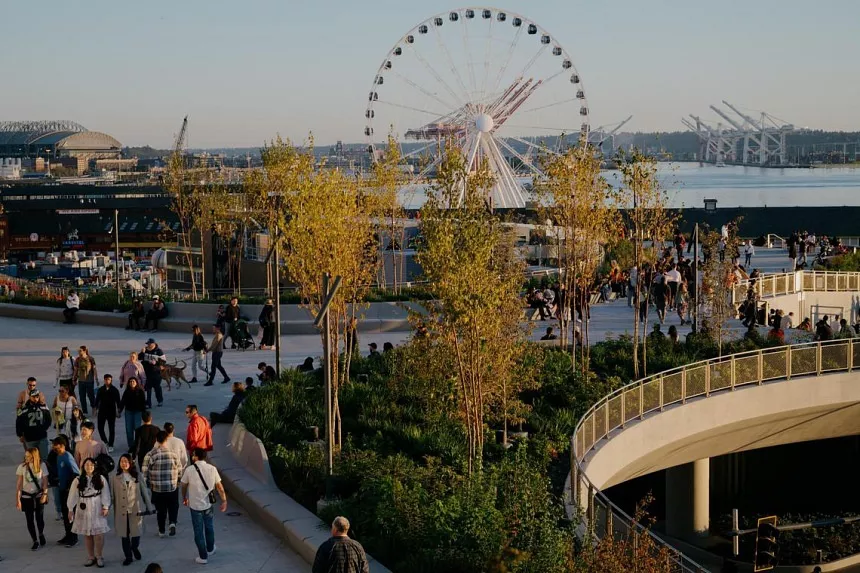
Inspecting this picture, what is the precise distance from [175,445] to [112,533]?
1.22m

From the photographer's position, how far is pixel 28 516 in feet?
39.6

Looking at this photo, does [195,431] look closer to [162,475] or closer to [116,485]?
[162,475]

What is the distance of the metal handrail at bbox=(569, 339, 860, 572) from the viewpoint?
54.0ft

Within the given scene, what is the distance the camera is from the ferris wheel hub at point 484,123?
58.0 metres

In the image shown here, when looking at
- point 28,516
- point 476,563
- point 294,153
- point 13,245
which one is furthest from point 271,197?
point 13,245

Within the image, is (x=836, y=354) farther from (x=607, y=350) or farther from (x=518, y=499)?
(x=518, y=499)

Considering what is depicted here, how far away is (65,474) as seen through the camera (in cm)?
1215

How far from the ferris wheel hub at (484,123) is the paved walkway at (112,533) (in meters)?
33.0

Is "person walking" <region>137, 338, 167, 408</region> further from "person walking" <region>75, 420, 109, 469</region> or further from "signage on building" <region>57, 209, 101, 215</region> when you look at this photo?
"signage on building" <region>57, 209, 101, 215</region>

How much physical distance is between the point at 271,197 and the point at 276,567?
67.3 feet

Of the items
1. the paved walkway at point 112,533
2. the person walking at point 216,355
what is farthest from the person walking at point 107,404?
the person walking at point 216,355

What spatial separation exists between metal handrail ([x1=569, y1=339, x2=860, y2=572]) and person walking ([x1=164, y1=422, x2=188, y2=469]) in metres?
4.28

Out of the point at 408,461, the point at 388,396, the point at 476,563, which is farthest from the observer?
the point at 388,396

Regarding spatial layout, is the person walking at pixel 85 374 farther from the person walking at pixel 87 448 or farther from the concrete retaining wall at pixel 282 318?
the concrete retaining wall at pixel 282 318
